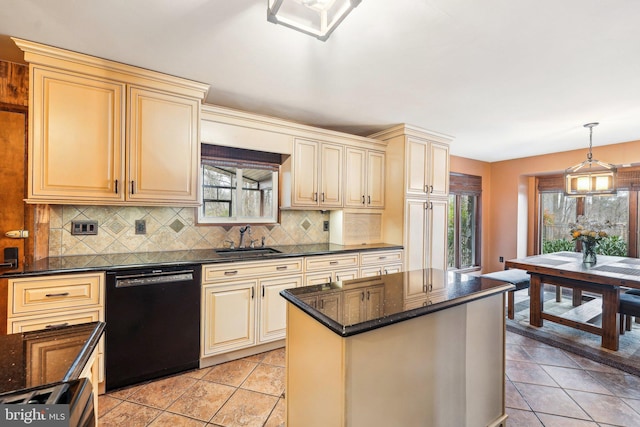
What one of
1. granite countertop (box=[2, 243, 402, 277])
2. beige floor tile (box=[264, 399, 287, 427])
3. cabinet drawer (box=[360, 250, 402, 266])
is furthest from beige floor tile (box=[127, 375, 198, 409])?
cabinet drawer (box=[360, 250, 402, 266])

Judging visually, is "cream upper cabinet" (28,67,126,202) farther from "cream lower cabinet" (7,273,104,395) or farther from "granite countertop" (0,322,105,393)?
"granite countertop" (0,322,105,393)

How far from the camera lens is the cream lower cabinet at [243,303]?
2.38 meters

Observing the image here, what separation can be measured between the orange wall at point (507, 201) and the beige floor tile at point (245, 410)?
15.8 feet

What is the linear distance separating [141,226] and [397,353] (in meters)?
2.47

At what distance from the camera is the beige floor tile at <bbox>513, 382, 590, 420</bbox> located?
1930 millimetres

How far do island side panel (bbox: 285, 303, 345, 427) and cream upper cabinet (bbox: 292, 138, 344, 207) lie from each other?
1.89 metres

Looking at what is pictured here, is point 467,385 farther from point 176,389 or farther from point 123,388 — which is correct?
point 123,388

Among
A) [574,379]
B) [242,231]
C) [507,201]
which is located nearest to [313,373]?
[242,231]

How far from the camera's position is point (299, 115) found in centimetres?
327

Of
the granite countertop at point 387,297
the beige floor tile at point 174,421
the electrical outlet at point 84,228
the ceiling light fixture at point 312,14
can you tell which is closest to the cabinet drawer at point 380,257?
the granite countertop at point 387,297

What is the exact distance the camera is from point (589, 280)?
9.22ft

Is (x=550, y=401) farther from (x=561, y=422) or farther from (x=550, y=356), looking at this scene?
(x=550, y=356)

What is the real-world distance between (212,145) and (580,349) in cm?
417

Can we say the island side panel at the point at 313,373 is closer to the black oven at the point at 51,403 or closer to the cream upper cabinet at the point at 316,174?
the black oven at the point at 51,403
